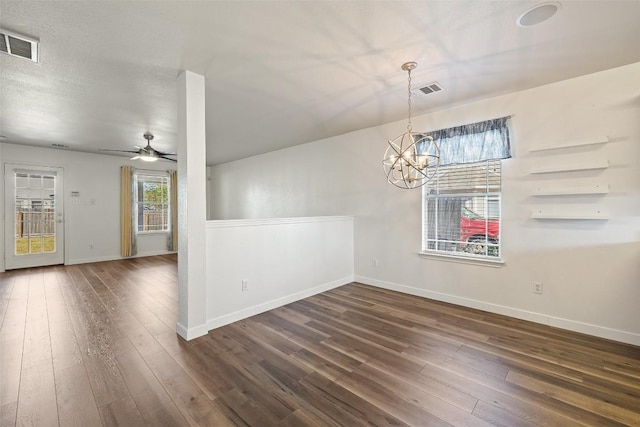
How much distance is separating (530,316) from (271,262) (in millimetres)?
3096

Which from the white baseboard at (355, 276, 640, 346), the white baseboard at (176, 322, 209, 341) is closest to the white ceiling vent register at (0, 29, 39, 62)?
the white baseboard at (176, 322, 209, 341)

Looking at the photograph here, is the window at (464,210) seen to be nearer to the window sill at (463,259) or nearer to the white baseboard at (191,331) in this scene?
the window sill at (463,259)

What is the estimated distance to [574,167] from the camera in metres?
2.82

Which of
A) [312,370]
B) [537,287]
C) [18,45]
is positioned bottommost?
[312,370]

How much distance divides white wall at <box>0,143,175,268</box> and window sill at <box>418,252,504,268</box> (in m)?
7.11

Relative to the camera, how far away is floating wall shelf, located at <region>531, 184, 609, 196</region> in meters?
2.71

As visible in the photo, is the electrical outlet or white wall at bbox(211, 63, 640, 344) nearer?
white wall at bbox(211, 63, 640, 344)

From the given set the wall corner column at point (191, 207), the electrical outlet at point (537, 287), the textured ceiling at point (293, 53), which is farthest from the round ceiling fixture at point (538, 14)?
the wall corner column at point (191, 207)

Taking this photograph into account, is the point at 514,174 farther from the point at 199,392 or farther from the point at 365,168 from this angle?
the point at 199,392

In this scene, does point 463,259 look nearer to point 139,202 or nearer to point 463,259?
point 463,259

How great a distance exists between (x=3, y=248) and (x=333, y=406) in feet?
24.8

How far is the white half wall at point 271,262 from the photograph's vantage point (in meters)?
3.01

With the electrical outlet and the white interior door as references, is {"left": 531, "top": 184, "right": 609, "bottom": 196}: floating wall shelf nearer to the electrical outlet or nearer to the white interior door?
the electrical outlet

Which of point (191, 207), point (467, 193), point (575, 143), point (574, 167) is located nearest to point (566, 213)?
point (574, 167)
